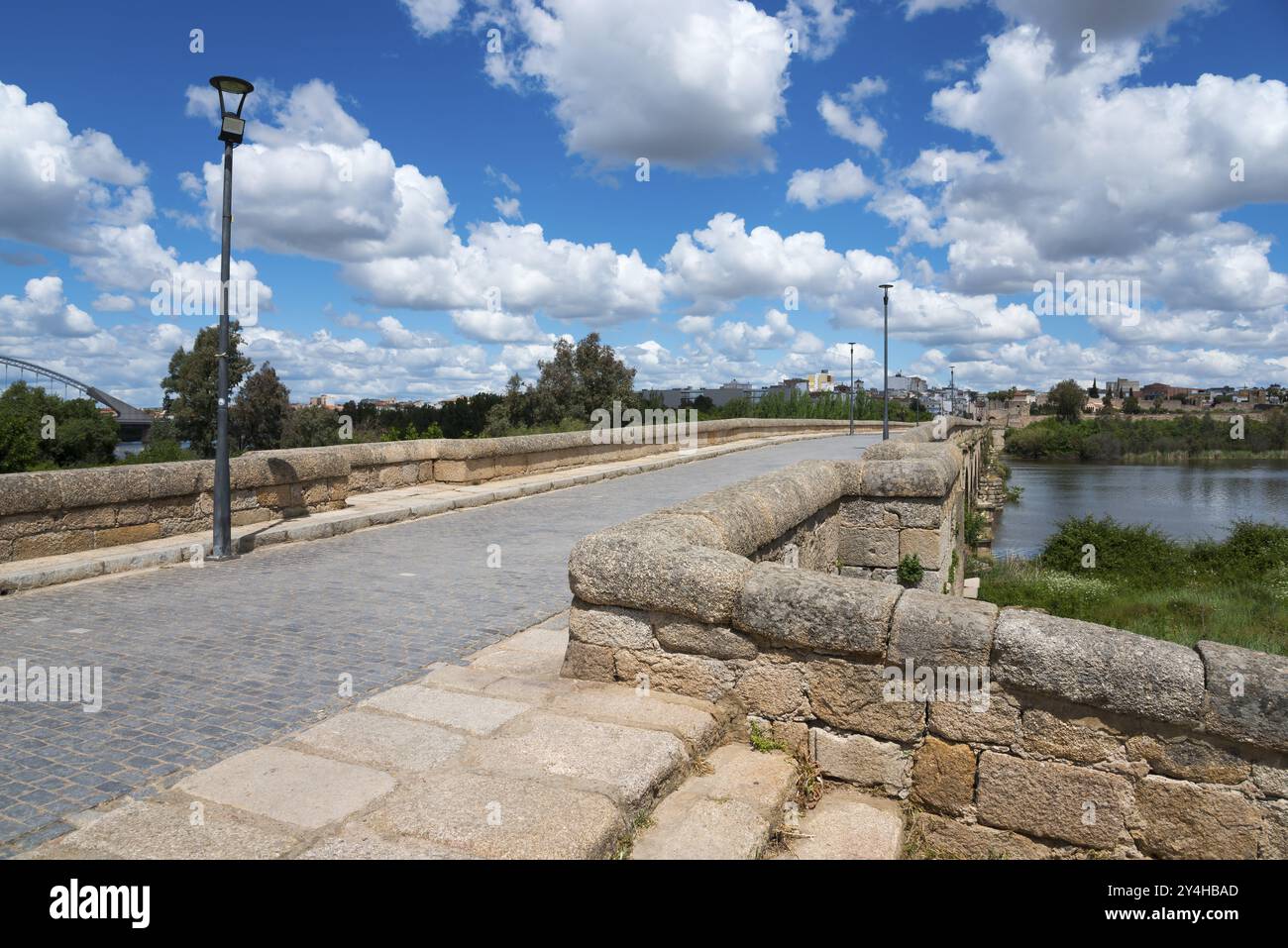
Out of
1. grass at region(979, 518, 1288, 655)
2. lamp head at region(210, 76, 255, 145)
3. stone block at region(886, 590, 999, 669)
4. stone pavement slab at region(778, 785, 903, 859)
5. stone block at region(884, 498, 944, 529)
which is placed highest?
lamp head at region(210, 76, 255, 145)

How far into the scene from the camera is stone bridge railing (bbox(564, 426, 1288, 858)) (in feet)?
9.66

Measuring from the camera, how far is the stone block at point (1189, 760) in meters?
2.94

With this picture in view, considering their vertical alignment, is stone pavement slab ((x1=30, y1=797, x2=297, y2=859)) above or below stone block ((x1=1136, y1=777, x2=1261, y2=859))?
above

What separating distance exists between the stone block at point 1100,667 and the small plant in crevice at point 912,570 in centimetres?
430

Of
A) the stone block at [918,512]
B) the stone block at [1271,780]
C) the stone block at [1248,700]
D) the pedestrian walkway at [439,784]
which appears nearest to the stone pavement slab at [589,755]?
the pedestrian walkway at [439,784]

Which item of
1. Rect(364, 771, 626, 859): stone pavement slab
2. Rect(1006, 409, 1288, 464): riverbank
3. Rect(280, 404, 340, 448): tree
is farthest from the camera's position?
Rect(1006, 409, 1288, 464): riverbank

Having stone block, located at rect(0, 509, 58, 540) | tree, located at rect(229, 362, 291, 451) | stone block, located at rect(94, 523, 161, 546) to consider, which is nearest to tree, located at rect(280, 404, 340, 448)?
tree, located at rect(229, 362, 291, 451)

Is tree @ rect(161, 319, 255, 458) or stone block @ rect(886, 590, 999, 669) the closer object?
stone block @ rect(886, 590, 999, 669)

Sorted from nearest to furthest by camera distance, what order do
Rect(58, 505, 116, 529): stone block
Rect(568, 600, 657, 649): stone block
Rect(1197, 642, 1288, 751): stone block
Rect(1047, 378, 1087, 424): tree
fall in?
Rect(1197, 642, 1288, 751): stone block
Rect(568, 600, 657, 649): stone block
Rect(58, 505, 116, 529): stone block
Rect(1047, 378, 1087, 424): tree

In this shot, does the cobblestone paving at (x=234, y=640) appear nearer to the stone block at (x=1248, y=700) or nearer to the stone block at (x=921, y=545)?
the stone block at (x=921, y=545)

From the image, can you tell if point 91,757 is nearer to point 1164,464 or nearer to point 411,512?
point 411,512

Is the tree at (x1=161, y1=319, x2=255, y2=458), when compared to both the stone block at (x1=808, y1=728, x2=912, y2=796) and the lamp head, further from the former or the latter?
the stone block at (x1=808, y1=728, x2=912, y2=796)

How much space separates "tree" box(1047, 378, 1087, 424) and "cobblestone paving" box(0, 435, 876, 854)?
347 ft

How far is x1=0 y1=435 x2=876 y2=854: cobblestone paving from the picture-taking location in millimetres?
3244
